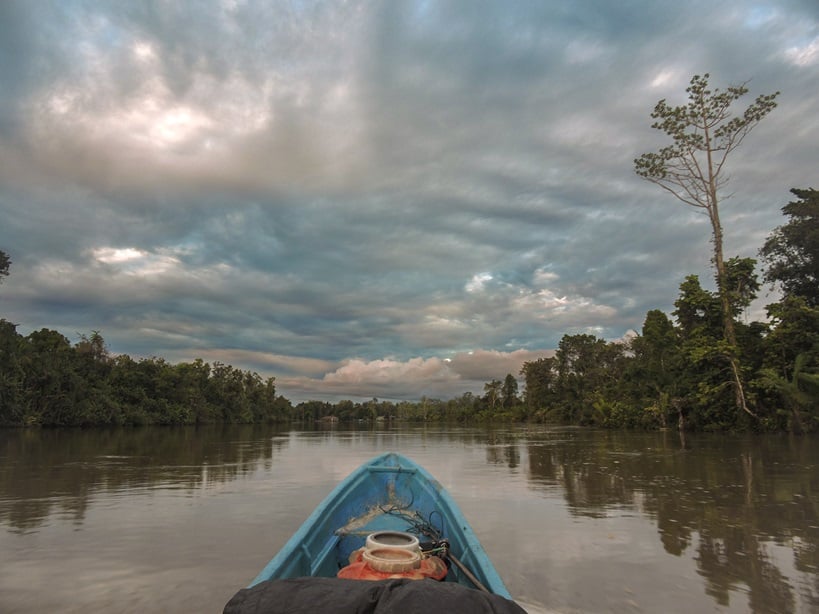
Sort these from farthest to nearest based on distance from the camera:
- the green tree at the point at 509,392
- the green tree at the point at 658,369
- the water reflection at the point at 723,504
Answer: the green tree at the point at 509,392, the green tree at the point at 658,369, the water reflection at the point at 723,504

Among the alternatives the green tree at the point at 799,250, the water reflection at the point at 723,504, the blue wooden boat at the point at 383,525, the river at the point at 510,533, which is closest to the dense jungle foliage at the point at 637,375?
the green tree at the point at 799,250

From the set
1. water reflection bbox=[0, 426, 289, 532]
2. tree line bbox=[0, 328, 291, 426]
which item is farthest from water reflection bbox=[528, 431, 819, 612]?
tree line bbox=[0, 328, 291, 426]

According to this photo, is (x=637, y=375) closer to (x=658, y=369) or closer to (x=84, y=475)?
(x=658, y=369)

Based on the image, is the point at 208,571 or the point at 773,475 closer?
the point at 208,571

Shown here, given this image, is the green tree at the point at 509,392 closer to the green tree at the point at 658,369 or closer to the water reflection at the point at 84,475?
the green tree at the point at 658,369

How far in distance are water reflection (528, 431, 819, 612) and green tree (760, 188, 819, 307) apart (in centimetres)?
1275

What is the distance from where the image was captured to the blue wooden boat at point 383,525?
3.17 m

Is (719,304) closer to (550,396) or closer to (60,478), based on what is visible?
(60,478)

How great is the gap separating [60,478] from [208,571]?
7.94 m

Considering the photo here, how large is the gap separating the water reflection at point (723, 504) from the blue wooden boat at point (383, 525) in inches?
81.3

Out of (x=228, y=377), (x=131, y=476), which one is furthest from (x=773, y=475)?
(x=228, y=377)

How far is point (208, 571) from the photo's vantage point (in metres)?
4.48

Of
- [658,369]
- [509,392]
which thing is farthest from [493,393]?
[658,369]

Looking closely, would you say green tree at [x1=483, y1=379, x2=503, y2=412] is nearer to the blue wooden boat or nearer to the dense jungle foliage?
the dense jungle foliage
